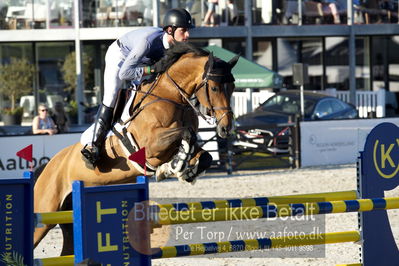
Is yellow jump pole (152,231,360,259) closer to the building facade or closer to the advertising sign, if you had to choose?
the advertising sign

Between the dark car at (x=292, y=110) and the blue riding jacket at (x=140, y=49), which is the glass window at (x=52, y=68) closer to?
the dark car at (x=292, y=110)

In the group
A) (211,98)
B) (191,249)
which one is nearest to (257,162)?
(211,98)

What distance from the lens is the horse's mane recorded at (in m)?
7.43

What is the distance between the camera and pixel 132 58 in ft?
24.0

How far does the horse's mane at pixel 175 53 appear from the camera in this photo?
7426 millimetres

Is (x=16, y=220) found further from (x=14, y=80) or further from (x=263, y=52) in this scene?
(x=263, y=52)

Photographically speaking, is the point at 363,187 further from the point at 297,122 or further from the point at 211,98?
the point at 297,122

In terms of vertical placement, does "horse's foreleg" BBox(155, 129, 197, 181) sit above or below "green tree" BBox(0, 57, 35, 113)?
below

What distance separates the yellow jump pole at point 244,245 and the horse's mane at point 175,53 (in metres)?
2.07

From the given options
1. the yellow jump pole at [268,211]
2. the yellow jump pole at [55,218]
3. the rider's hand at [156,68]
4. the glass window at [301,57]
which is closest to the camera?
the yellow jump pole at [55,218]

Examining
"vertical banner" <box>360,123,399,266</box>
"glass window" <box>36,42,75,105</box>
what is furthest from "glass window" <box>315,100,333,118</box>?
"vertical banner" <box>360,123,399,266</box>

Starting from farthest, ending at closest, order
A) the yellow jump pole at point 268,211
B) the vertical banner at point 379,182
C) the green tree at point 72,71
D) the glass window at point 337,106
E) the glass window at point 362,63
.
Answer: the glass window at point 362,63
the green tree at point 72,71
the glass window at point 337,106
the vertical banner at point 379,182
the yellow jump pole at point 268,211

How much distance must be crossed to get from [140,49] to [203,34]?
18210 millimetres

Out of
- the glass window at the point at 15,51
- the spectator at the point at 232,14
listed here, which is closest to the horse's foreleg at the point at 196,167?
the glass window at the point at 15,51
